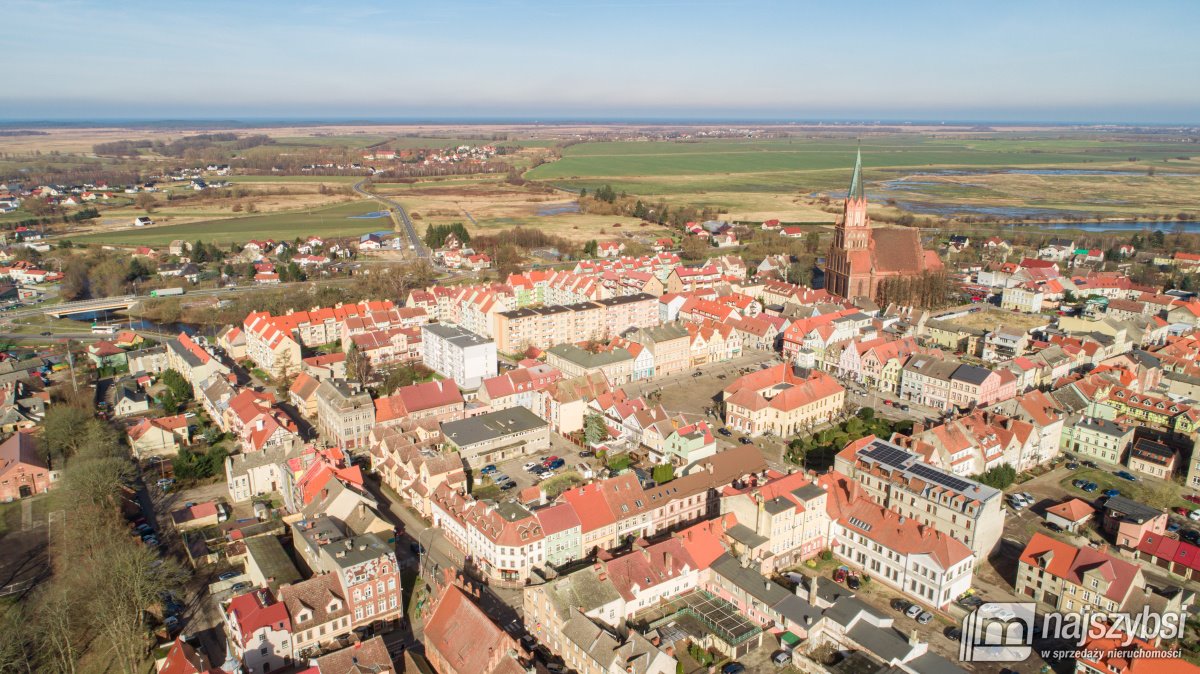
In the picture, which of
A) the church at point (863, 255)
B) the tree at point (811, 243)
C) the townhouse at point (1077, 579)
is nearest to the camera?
the townhouse at point (1077, 579)

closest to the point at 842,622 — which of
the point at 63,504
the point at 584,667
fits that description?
the point at 584,667

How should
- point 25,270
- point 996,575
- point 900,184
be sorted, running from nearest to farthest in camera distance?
1. point 996,575
2. point 25,270
3. point 900,184

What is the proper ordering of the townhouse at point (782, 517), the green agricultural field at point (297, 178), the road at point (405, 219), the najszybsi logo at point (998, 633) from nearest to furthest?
the najszybsi logo at point (998, 633)
the townhouse at point (782, 517)
the road at point (405, 219)
the green agricultural field at point (297, 178)

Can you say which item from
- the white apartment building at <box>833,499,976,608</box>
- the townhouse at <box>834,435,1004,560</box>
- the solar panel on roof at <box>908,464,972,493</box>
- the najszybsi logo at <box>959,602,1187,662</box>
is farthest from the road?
the najszybsi logo at <box>959,602,1187,662</box>

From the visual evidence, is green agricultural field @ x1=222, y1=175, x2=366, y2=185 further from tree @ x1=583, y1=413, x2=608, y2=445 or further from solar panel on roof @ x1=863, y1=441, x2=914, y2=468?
solar panel on roof @ x1=863, y1=441, x2=914, y2=468

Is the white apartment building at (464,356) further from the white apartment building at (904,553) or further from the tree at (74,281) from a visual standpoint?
the tree at (74,281)

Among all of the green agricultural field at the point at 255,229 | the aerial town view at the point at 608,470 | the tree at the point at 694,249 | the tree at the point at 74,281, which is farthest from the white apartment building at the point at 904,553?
the green agricultural field at the point at 255,229

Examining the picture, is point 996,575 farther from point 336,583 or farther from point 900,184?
point 900,184

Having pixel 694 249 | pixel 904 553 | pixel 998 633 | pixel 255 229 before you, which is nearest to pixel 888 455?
pixel 904 553

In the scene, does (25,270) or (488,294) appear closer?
(488,294)
